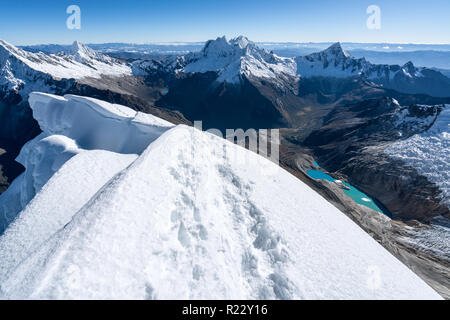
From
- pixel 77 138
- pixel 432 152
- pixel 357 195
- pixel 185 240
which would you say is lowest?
pixel 357 195

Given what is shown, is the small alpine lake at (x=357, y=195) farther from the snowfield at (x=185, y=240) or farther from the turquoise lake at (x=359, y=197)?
the snowfield at (x=185, y=240)

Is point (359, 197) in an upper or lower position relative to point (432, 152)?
lower

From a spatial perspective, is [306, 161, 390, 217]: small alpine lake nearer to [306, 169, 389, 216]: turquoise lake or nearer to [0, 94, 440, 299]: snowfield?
[306, 169, 389, 216]: turquoise lake

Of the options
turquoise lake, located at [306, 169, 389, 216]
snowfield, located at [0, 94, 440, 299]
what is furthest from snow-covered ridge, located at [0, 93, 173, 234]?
turquoise lake, located at [306, 169, 389, 216]

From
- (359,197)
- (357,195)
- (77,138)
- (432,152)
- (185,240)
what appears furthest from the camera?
(357,195)

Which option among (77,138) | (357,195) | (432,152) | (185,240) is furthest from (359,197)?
(185,240)

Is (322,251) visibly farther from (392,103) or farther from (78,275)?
(392,103)

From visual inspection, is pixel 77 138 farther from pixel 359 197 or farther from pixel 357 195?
pixel 357 195
